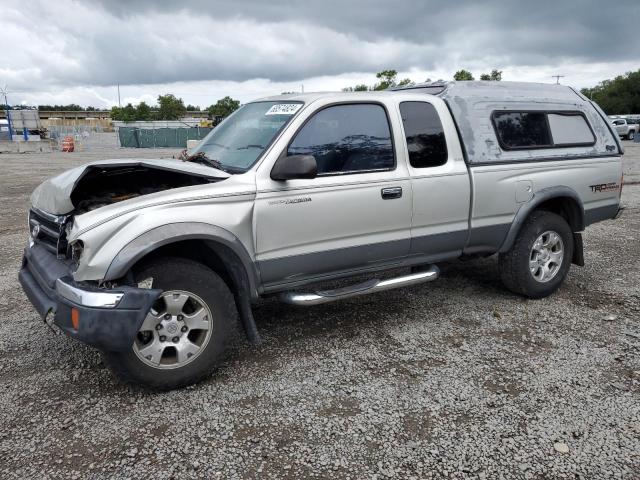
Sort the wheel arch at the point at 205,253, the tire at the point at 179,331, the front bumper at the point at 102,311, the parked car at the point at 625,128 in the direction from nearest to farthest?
the front bumper at the point at 102,311, the wheel arch at the point at 205,253, the tire at the point at 179,331, the parked car at the point at 625,128

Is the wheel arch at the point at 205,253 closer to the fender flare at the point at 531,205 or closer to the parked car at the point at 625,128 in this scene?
the fender flare at the point at 531,205

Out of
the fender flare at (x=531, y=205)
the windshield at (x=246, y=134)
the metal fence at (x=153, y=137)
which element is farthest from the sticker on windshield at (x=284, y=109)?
the metal fence at (x=153, y=137)

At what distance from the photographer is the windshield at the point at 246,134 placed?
372 cm

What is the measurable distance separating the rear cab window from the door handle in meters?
1.27

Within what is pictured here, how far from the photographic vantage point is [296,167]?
335 centimetres

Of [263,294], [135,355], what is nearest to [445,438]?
[263,294]

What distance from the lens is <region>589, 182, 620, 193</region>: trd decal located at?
5.11 meters

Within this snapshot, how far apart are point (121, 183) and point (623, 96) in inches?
3125

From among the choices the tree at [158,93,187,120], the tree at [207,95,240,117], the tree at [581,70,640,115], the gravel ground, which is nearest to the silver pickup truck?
the gravel ground

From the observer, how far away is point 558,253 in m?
4.99

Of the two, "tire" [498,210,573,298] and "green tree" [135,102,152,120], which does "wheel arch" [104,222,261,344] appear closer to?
"tire" [498,210,573,298]

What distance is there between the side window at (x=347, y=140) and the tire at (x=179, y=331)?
1122mm

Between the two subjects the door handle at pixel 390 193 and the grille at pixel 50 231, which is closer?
the grille at pixel 50 231

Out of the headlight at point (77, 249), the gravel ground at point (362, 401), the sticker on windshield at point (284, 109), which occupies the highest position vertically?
the sticker on windshield at point (284, 109)
